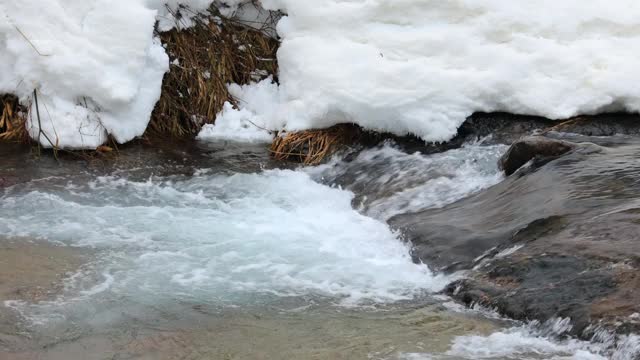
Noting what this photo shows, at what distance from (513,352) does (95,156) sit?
14.7ft

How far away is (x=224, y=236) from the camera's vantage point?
191 inches

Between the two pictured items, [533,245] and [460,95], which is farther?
[460,95]

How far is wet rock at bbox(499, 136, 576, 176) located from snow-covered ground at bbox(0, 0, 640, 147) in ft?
3.57

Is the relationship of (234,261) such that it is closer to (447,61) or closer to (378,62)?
(378,62)

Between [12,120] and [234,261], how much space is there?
11.5 feet

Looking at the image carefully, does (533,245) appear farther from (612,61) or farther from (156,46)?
(156,46)

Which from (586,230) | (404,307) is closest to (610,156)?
(586,230)

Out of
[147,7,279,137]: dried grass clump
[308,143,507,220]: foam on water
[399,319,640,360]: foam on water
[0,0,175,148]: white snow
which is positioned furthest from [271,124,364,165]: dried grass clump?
[399,319,640,360]: foam on water

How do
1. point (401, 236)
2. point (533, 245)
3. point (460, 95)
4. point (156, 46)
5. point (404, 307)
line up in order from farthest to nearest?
point (156, 46) < point (460, 95) < point (401, 236) < point (533, 245) < point (404, 307)

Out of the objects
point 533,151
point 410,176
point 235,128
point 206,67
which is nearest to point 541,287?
point 533,151

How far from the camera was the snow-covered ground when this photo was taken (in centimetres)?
646

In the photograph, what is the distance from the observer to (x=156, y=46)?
7199mm

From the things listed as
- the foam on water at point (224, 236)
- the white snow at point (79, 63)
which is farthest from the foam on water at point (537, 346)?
the white snow at point (79, 63)

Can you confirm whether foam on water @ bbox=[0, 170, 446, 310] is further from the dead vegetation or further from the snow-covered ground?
the snow-covered ground
